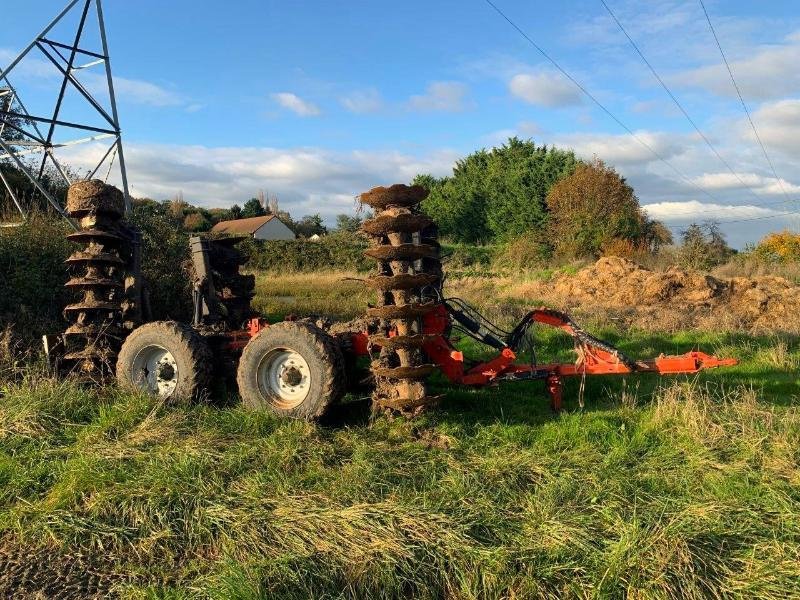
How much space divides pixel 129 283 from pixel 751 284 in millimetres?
15128

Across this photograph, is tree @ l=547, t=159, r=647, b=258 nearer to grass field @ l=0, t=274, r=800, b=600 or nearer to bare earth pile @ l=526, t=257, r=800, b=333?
bare earth pile @ l=526, t=257, r=800, b=333

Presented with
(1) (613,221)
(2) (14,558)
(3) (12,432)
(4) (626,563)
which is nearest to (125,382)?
(3) (12,432)

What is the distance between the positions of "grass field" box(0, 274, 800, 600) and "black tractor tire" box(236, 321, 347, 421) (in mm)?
223

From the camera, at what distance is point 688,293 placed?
53.0 feet

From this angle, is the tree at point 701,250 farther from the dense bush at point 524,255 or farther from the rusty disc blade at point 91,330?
the rusty disc blade at point 91,330

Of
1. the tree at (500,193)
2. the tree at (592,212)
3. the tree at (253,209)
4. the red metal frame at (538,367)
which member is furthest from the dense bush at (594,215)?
the tree at (253,209)

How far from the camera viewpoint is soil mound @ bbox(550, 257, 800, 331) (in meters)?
14.4

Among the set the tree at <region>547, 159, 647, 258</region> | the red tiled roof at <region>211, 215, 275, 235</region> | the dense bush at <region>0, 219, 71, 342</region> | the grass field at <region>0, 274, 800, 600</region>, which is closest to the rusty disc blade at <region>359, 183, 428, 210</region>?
the grass field at <region>0, 274, 800, 600</region>

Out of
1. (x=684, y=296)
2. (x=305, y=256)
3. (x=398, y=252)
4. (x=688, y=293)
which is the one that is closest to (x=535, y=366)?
(x=398, y=252)

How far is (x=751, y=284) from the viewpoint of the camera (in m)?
16.4

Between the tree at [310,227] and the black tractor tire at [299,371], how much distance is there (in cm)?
5248

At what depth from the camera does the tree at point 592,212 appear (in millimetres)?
29906

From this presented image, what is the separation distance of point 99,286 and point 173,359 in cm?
146

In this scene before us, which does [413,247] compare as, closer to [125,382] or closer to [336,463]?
[336,463]
